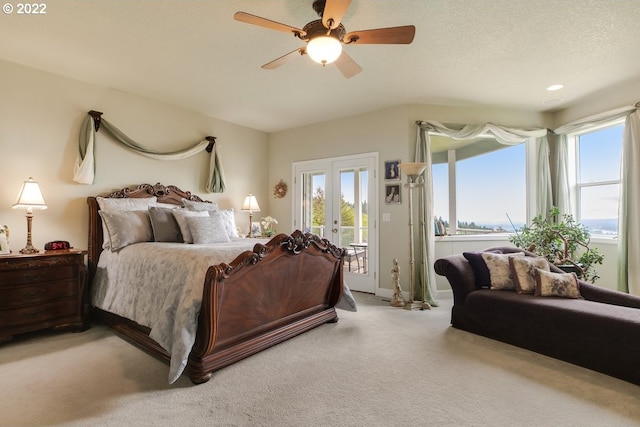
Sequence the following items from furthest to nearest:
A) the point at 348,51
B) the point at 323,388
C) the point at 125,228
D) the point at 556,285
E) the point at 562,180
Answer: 1. the point at 562,180
2. the point at 125,228
3. the point at 348,51
4. the point at 556,285
5. the point at 323,388

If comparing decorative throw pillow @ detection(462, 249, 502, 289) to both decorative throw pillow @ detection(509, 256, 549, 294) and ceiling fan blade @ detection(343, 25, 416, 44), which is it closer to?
decorative throw pillow @ detection(509, 256, 549, 294)

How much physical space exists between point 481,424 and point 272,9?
10.1 ft

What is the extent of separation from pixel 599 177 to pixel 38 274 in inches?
268

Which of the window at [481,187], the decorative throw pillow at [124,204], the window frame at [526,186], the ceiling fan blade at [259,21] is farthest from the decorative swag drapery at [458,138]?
the decorative throw pillow at [124,204]

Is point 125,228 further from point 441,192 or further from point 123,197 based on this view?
point 441,192

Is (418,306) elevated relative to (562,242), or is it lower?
lower

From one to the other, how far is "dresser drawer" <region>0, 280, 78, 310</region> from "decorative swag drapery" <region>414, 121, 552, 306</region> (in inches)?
157

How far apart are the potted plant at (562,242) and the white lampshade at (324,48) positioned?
3233 mm

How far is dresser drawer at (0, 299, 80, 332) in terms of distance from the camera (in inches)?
108

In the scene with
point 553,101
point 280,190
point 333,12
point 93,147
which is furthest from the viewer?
point 280,190

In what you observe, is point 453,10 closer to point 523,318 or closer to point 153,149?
point 523,318

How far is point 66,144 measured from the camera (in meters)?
3.54

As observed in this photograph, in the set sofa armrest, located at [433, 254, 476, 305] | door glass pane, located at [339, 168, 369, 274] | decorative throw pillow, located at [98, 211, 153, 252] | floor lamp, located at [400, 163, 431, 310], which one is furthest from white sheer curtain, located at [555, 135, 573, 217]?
decorative throw pillow, located at [98, 211, 153, 252]

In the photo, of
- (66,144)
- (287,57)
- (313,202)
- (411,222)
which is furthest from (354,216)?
(66,144)
